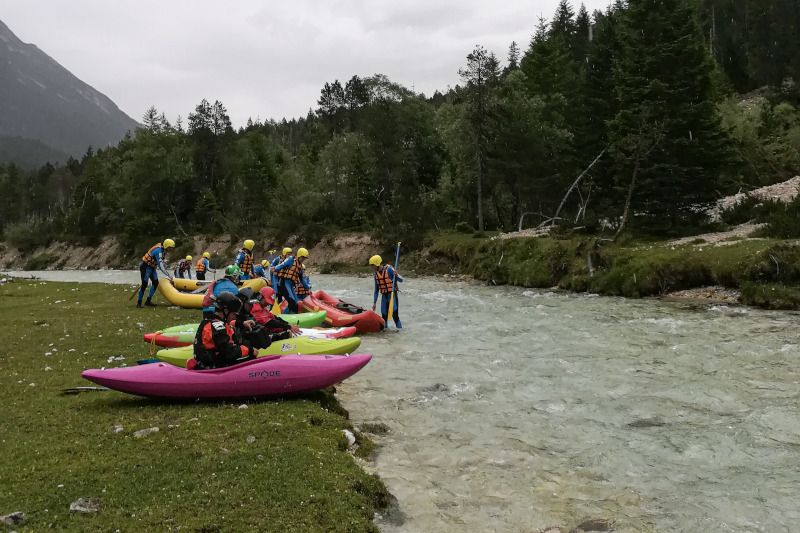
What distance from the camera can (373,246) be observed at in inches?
1692

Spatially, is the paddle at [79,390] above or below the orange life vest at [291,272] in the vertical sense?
below

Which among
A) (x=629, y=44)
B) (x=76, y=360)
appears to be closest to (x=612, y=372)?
(x=76, y=360)

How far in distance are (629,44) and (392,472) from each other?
30485mm

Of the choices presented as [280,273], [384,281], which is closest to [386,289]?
[384,281]

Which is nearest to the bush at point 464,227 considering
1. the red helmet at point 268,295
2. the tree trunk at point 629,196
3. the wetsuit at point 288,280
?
the tree trunk at point 629,196

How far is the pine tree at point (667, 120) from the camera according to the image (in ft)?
88.3

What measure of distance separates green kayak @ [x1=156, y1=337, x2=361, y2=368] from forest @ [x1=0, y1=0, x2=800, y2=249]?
70.9 feet

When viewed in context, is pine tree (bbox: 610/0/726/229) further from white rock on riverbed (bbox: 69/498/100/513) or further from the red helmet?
white rock on riverbed (bbox: 69/498/100/513)

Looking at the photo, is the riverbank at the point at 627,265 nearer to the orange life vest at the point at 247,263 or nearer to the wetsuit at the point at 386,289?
the wetsuit at the point at 386,289

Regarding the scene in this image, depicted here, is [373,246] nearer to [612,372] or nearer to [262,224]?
[262,224]

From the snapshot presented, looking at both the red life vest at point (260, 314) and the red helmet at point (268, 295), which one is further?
the red helmet at point (268, 295)

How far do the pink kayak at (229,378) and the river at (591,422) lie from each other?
3.51 feet

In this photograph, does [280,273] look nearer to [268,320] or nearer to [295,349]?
[268,320]

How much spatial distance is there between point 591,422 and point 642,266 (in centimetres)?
1503
